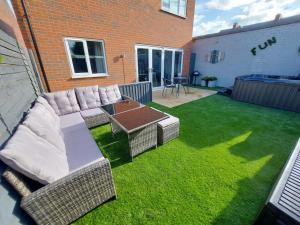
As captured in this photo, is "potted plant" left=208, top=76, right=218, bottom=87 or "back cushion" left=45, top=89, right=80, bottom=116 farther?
"potted plant" left=208, top=76, right=218, bottom=87

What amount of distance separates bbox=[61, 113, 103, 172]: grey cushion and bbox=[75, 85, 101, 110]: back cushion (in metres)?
0.66

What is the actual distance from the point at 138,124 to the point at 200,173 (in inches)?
48.5

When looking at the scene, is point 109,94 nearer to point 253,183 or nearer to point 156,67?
point 253,183

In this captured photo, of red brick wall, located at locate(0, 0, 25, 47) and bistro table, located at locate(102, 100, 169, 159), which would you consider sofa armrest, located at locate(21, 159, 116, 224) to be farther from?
red brick wall, located at locate(0, 0, 25, 47)

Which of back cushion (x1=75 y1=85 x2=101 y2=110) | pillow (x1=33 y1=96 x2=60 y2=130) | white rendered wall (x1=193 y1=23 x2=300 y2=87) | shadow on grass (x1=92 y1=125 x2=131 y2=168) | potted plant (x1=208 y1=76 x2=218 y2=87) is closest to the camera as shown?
pillow (x1=33 y1=96 x2=60 y2=130)

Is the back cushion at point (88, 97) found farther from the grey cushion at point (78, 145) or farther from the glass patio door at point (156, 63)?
the glass patio door at point (156, 63)

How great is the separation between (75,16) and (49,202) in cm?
487

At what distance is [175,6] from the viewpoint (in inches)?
250

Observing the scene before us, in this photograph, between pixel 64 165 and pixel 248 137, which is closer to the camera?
pixel 64 165

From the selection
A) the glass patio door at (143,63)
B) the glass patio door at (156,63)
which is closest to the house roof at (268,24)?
the glass patio door at (156,63)

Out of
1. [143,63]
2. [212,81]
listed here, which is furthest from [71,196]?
[212,81]

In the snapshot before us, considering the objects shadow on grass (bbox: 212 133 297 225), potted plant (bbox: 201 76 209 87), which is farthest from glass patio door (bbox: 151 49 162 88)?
shadow on grass (bbox: 212 133 297 225)

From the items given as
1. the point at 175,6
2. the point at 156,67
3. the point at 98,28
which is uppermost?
the point at 175,6

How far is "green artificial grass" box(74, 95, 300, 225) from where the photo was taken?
1.52 m
